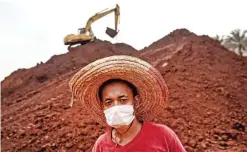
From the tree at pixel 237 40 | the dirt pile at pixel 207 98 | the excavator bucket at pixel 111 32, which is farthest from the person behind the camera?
the tree at pixel 237 40

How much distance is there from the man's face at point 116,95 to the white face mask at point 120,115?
0.09ft

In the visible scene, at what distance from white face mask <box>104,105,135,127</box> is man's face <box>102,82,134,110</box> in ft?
0.09

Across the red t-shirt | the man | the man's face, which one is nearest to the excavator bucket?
the man

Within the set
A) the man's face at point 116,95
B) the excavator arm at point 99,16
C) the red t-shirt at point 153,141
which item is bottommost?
the red t-shirt at point 153,141

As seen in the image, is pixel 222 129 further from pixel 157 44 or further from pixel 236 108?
pixel 157 44

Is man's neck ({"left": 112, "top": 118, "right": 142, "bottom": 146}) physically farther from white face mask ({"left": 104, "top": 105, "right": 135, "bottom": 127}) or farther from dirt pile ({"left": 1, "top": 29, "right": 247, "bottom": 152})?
dirt pile ({"left": 1, "top": 29, "right": 247, "bottom": 152})

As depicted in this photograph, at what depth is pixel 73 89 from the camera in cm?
210

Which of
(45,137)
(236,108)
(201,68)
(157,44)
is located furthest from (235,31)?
(45,137)

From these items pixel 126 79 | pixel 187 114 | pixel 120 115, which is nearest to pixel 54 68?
pixel 187 114

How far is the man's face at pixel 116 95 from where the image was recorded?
1847mm

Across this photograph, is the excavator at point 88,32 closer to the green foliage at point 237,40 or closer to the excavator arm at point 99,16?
the excavator arm at point 99,16

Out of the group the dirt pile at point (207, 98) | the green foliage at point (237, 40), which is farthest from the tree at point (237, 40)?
the dirt pile at point (207, 98)

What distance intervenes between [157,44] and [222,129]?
11451 millimetres

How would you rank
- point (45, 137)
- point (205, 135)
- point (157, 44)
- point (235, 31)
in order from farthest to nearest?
point (235, 31) < point (157, 44) < point (45, 137) < point (205, 135)
